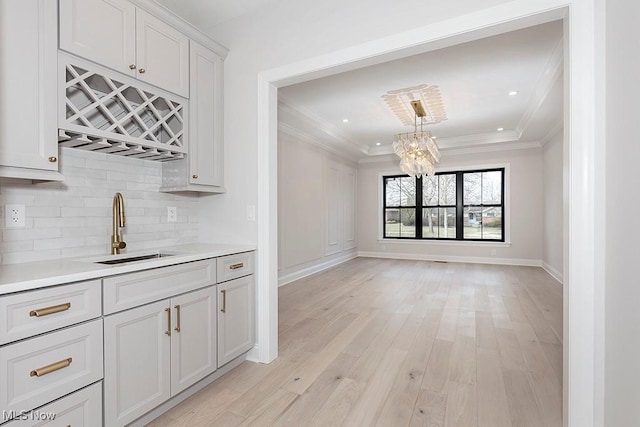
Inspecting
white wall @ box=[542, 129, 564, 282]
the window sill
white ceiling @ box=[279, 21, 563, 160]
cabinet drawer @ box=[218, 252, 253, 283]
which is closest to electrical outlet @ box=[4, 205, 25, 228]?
cabinet drawer @ box=[218, 252, 253, 283]

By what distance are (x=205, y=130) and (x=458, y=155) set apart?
6422 mm

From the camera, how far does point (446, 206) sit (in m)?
7.69

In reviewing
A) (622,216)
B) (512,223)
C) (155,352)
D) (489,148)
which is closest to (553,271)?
(512,223)

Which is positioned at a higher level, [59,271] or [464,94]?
[464,94]

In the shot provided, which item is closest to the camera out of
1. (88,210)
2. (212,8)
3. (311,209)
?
(88,210)

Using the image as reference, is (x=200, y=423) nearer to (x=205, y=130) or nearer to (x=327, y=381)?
(x=327, y=381)

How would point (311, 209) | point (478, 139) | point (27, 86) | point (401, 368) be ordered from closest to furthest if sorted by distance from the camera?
point (27, 86), point (401, 368), point (311, 209), point (478, 139)

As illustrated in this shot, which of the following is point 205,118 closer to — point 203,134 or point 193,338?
point 203,134

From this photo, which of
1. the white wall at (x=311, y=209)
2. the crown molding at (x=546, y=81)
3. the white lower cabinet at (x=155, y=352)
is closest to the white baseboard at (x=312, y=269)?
the white wall at (x=311, y=209)

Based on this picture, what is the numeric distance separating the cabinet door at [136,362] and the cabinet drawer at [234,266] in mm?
462

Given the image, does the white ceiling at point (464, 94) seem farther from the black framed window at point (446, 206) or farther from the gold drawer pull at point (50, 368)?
the gold drawer pull at point (50, 368)

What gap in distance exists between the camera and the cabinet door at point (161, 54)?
2041 mm

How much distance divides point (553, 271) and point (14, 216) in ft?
23.6

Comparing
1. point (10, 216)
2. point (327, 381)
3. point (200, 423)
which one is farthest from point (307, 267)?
point (10, 216)
